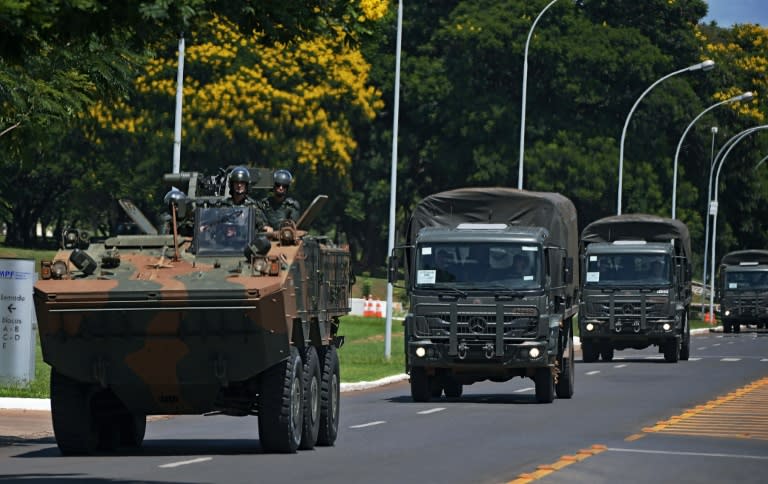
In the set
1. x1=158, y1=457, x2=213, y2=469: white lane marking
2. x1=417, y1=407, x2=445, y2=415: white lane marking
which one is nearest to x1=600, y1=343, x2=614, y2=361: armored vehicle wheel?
x1=417, y1=407, x2=445, y2=415: white lane marking

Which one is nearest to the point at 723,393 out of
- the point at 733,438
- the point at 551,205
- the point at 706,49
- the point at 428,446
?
the point at 551,205

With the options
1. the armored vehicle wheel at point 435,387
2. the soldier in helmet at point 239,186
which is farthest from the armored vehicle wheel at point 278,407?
the armored vehicle wheel at point 435,387

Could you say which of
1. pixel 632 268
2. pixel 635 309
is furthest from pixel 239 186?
pixel 635 309

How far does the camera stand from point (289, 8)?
571 inches

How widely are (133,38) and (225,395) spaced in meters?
6.00

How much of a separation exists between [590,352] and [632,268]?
3877 mm

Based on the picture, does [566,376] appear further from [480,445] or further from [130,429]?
[130,429]

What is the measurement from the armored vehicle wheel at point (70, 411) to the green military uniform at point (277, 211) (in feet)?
9.87

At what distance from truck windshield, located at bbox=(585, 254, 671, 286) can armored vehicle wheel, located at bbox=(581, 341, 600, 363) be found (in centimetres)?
274

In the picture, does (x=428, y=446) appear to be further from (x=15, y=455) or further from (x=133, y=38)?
(x=133, y=38)

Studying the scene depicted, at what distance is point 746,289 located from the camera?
71.2 meters

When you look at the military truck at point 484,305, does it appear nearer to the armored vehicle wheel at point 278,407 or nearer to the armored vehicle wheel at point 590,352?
the armored vehicle wheel at point 278,407

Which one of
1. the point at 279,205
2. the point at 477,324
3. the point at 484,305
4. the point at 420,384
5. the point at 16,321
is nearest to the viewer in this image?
the point at 279,205

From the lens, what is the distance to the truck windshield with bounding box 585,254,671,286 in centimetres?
4341
